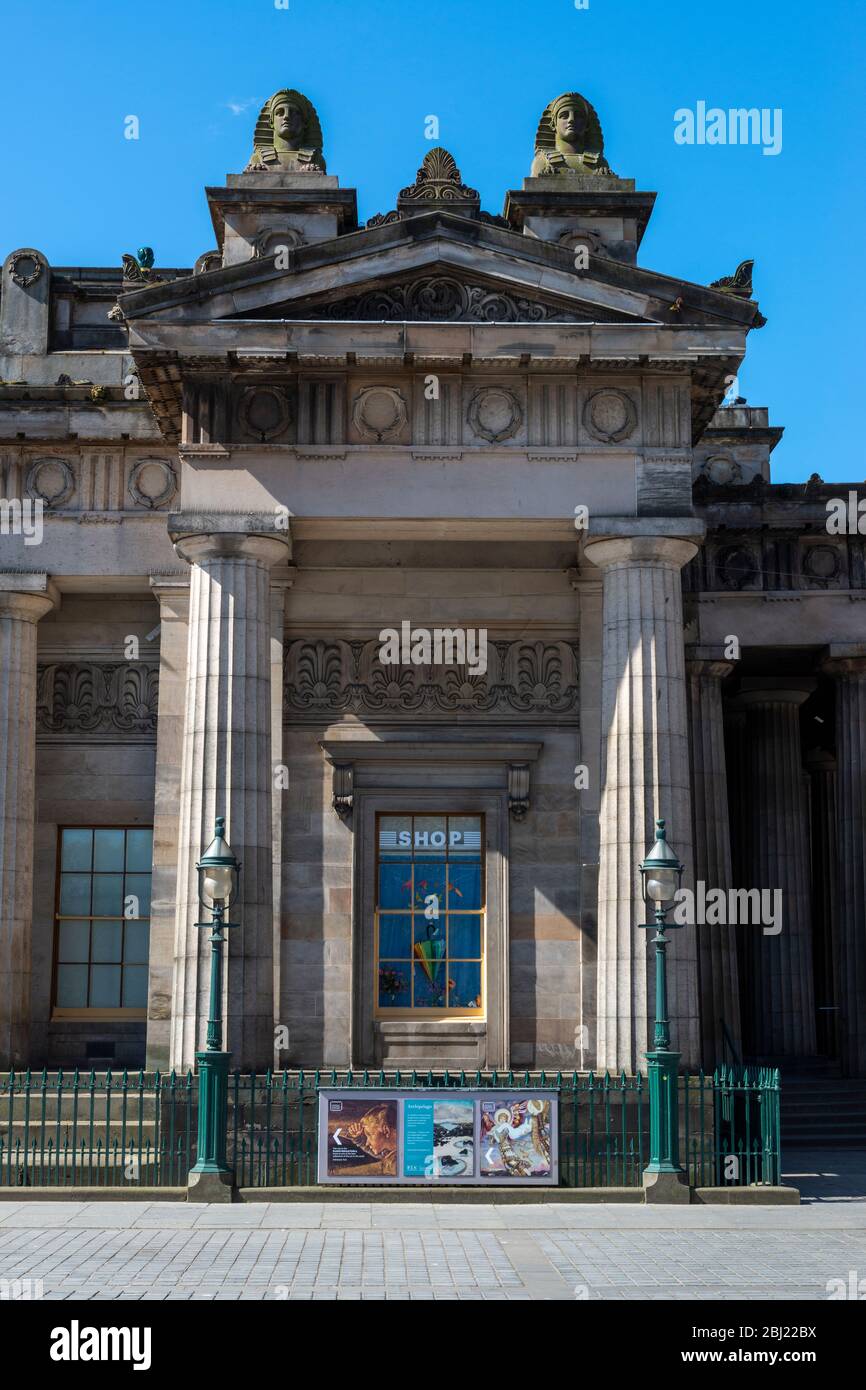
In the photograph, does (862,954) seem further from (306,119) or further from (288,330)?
(306,119)

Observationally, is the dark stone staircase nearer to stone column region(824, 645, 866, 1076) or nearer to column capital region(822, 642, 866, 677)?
stone column region(824, 645, 866, 1076)

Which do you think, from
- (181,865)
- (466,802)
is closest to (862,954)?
(466,802)

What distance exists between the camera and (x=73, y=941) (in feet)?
89.9

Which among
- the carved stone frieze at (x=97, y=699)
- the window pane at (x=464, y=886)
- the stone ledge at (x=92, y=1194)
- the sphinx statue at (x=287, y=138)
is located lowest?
the stone ledge at (x=92, y=1194)

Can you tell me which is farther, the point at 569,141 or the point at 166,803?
the point at 569,141

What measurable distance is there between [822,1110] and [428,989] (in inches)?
272

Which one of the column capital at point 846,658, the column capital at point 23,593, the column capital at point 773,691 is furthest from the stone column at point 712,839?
the column capital at point 23,593

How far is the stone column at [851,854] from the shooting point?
1158 inches

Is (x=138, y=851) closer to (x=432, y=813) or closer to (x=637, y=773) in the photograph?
(x=432, y=813)

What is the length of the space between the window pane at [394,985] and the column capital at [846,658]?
9.30m

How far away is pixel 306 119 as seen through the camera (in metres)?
28.8

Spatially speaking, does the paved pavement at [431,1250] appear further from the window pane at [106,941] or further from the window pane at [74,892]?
the window pane at [74,892]

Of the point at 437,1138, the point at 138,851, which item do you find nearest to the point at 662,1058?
the point at 437,1138

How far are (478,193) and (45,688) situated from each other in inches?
393
